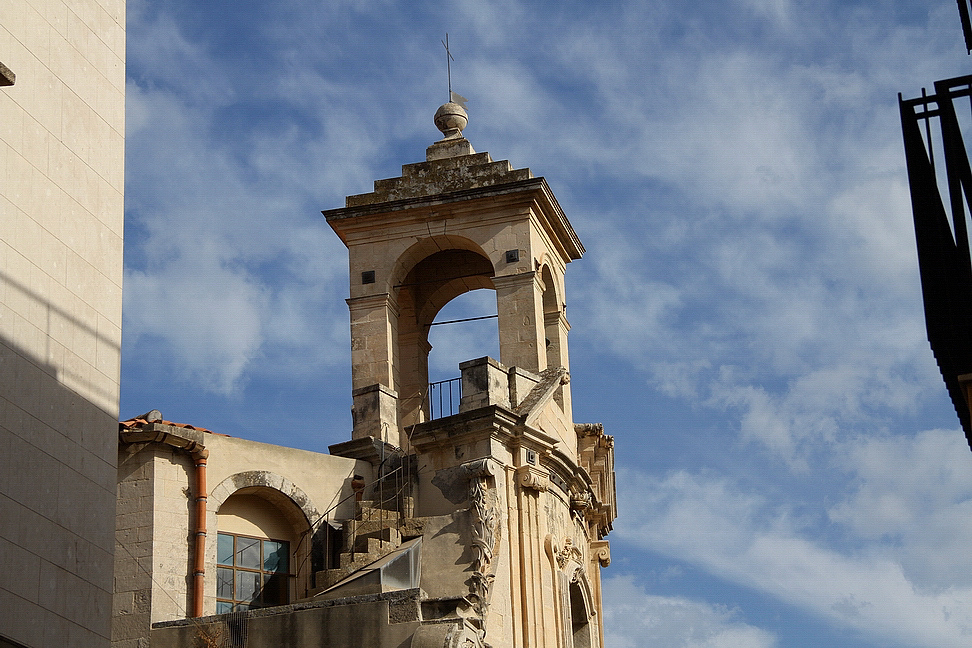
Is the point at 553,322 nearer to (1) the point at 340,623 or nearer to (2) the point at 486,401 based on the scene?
(2) the point at 486,401

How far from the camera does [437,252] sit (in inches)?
1203

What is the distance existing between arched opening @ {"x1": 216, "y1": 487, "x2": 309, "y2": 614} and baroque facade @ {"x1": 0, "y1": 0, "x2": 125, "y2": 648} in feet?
22.5

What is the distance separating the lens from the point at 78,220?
18.0 m

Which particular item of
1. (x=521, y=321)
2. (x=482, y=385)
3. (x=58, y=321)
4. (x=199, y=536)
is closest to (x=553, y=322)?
(x=521, y=321)

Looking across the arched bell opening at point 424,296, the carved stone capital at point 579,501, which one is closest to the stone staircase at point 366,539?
the carved stone capital at point 579,501

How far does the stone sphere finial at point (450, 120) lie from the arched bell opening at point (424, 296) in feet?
7.38


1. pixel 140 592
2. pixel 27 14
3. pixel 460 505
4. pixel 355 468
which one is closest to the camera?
pixel 27 14

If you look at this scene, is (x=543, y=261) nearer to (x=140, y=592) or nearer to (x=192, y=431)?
(x=192, y=431)

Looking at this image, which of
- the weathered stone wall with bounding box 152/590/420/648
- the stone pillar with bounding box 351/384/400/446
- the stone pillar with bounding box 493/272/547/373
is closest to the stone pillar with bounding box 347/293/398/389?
the stone pillar with bounding box 351/384/400/446

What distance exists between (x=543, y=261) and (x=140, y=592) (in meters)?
10.0

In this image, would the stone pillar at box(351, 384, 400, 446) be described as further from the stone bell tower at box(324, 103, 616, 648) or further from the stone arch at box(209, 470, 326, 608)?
the stone arch at box(209, 470, 326, 608)

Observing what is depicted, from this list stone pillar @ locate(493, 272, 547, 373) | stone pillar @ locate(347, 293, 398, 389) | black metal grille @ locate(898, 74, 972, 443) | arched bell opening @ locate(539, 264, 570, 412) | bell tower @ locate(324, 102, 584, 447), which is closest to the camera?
black metal grille @ locate(898, 74, 972, 443)

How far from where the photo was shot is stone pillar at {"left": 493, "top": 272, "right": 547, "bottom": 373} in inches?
1106

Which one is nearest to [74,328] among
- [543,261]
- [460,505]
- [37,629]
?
[37,629]
